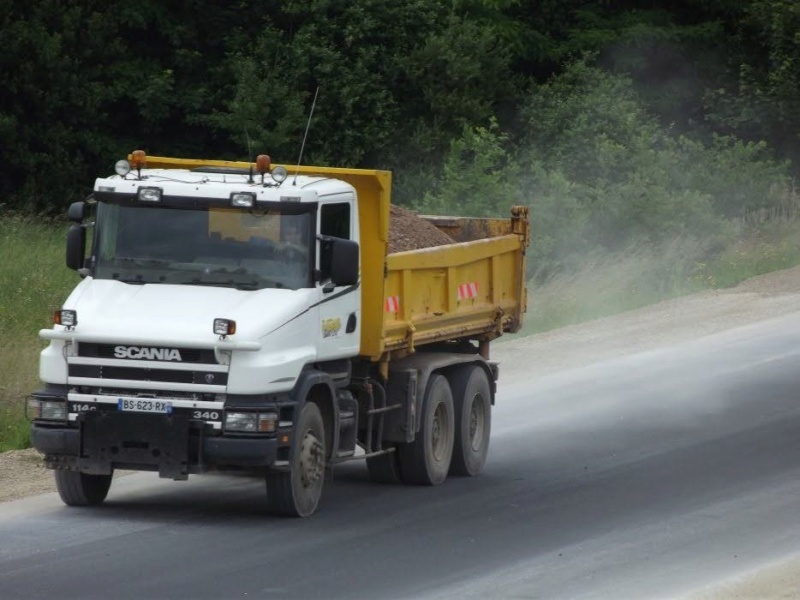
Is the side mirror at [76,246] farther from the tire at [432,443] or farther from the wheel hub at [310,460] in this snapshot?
the tire at [432,443]

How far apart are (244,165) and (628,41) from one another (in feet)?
102

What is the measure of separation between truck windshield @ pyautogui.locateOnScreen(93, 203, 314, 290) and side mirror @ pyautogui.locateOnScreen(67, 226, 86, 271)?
0.90ft

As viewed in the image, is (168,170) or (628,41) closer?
(168,170)

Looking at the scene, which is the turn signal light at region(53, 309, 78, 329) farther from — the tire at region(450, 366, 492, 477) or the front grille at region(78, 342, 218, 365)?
the tire at region(450, 366, 492, 477)

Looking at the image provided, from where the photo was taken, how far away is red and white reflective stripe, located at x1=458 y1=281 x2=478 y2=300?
14.5 m

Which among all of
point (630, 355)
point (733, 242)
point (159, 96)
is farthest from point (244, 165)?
point (159, 96)

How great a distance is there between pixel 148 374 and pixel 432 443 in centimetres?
345

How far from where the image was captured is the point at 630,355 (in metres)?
21.5

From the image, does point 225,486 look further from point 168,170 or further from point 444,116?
point 444,116

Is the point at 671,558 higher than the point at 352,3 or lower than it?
lower

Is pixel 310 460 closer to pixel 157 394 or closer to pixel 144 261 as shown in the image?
pixel 157 394

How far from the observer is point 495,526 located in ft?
39.3

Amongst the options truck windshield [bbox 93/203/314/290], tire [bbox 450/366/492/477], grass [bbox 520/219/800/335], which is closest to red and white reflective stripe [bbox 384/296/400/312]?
truck windshield [bbox 93/203/314/290]

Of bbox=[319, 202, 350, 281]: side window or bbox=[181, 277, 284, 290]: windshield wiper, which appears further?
bbox=[319, 202, 350, 281]: side window
